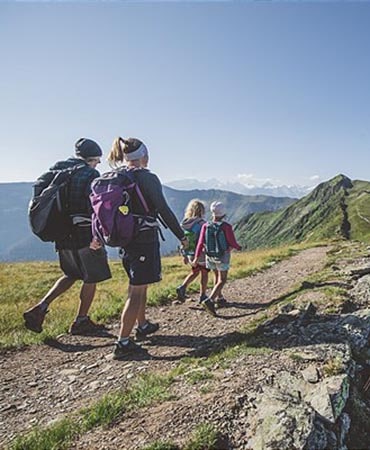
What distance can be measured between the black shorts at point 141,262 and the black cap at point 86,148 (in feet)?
7.72

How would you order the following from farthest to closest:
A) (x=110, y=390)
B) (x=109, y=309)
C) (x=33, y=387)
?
1. (x=109, y=309)
2. (x=33, y=387)
3. (x=110, y=390)

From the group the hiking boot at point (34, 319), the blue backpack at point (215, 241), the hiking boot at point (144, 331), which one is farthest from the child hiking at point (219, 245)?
the hiking boot at point (34, 319)

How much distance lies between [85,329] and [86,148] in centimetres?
376

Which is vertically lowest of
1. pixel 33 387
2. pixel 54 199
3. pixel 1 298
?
pixel 1 298

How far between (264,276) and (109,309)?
7275mm

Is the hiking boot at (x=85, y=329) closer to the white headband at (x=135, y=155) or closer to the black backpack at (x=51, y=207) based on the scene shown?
the black backpack at (x=51, y=207)

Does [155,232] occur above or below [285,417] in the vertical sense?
above

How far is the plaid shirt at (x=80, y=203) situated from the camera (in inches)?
271

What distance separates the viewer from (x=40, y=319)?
7.08 metres

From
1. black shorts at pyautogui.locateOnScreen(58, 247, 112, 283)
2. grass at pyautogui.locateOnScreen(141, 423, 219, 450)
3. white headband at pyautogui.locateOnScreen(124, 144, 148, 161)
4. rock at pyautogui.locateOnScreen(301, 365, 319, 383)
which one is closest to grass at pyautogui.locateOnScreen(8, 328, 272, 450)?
grass at pyautogui.locateOnScreen(141, 423, 219, 450)

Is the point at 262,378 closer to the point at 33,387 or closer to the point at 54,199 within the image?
the point at 33,387

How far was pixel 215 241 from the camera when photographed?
930 centimetres

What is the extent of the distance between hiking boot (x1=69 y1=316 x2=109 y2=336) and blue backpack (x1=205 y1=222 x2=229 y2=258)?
10.5ft

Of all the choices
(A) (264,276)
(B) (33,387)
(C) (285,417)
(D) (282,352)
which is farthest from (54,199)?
(A) (264,276)
